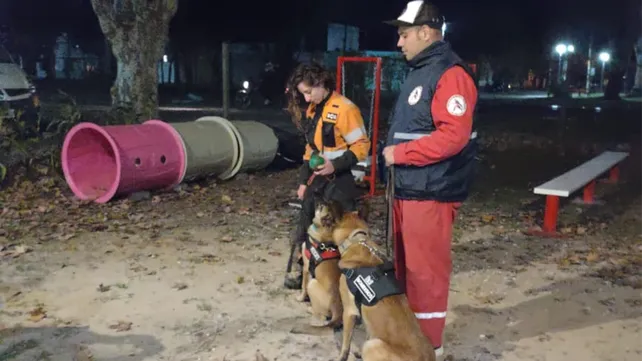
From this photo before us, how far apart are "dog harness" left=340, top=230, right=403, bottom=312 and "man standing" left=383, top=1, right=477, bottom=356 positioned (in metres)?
0.16

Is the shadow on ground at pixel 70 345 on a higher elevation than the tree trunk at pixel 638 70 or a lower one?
lower

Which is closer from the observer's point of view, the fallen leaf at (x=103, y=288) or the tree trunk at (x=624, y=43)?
the fallen leaf at (x=103, y=288)

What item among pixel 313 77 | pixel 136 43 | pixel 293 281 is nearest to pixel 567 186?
pixel 293 281

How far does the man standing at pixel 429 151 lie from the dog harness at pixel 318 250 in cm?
75

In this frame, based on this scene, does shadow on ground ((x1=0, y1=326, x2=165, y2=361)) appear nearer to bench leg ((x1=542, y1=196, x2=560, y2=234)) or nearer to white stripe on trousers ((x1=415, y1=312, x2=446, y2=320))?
white stripe on trousers ((x1=415, y1=312, x2=446, y2=320))

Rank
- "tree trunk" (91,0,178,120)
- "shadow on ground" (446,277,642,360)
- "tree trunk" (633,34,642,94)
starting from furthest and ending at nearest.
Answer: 1. "tree trunk" (633,34,642,94)
2. "tree trunk" (91,0,178,120)
3. "shadow on ground" (446,277,642,360)

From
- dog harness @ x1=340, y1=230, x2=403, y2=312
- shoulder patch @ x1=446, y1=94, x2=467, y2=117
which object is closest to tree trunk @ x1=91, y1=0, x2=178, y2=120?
dog harness @ x1=340, y1=230, x2=403, y2=312

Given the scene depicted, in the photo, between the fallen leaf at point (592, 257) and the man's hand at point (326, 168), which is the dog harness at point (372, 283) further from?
the fallen leaf at point (592, 257)

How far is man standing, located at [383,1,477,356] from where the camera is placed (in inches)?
129

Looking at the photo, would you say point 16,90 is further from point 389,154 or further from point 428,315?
point 428,315

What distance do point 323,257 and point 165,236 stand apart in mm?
2937

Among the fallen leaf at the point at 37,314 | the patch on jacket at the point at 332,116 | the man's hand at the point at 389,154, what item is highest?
the patch on jacket at the point at 332,116

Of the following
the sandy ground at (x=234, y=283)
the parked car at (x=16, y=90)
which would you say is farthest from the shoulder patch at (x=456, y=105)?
the parked car at (x=16, y=90)

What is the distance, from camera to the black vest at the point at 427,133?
336cm
